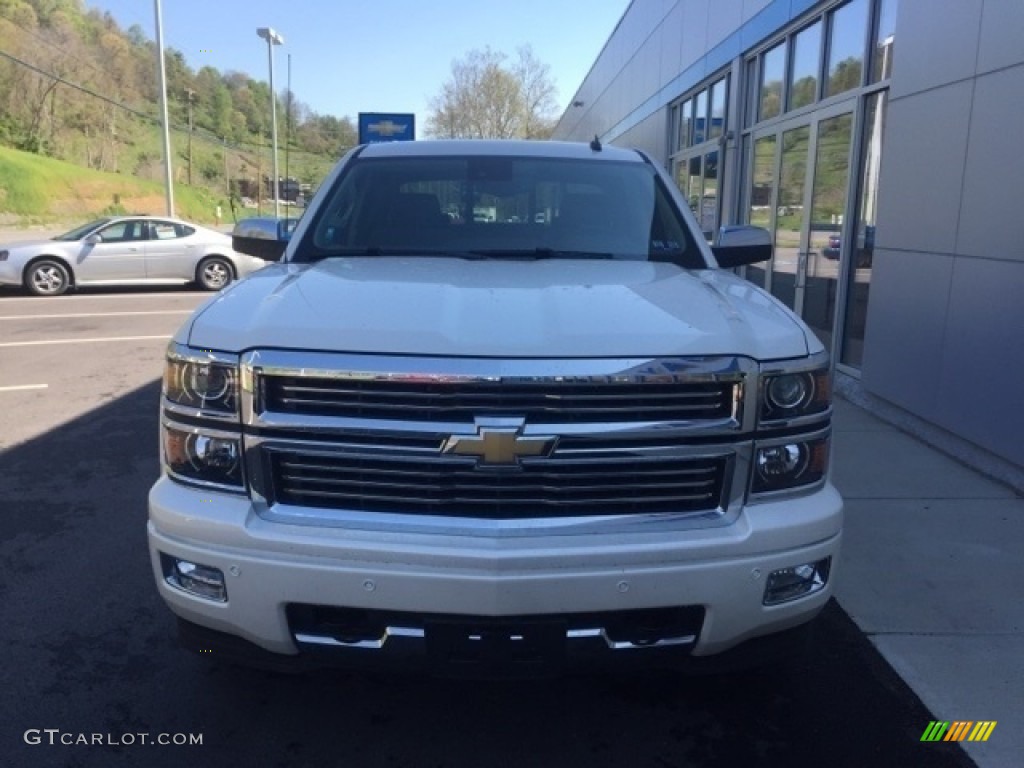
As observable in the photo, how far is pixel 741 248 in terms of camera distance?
13.5ft

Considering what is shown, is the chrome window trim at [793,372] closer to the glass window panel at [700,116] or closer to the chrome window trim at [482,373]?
the chrome window trim at [482,373]

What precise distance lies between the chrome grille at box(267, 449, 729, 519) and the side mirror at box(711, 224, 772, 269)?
5.95 ft

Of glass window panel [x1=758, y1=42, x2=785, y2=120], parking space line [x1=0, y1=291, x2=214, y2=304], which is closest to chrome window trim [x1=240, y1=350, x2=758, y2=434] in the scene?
glass window panel [x1=758, y1=42, x2=785, y2=120]

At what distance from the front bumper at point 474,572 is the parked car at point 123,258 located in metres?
13.7

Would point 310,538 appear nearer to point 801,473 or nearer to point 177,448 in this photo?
point 177,448

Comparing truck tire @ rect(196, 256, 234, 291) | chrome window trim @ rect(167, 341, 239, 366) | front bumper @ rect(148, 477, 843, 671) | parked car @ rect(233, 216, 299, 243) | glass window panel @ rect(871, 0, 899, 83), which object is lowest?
truck tire @ rect(196, 256, 234, 291)

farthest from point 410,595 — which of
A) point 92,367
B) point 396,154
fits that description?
point 92,367

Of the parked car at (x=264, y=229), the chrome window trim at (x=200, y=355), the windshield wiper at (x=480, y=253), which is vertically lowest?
the chrome window trim at (x=200, y=355)

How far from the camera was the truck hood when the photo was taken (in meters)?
2.47

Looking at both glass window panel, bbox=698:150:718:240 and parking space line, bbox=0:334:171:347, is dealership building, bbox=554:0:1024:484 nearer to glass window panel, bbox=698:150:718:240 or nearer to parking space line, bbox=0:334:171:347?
glass window panel, bbox=698:150:718:240

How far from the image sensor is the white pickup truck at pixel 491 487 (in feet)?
7.83

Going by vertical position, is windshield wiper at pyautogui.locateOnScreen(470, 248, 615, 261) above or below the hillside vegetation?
below

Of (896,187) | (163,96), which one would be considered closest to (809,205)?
(896,187)

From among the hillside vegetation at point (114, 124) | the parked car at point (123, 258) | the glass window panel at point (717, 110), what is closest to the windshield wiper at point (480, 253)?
the glass window panel at point (717, 110)
